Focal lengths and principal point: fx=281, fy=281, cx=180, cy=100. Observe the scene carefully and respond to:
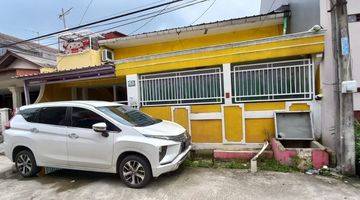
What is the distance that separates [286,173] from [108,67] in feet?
19.8

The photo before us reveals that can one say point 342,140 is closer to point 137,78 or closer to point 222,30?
point 137,78

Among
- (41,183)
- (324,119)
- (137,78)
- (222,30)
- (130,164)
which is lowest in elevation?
(41,183)

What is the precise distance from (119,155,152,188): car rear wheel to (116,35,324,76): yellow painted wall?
3467 mm

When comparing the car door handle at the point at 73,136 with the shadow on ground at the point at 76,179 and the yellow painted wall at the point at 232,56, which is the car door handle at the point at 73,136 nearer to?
the shadow on ground at the point at 76,179

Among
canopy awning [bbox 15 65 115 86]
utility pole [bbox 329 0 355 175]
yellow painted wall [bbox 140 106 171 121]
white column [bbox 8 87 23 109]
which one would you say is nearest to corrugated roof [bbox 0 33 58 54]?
white column [bbox 8 87 23 109]

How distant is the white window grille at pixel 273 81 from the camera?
276 inches

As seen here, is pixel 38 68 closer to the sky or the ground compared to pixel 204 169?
closer to the sky

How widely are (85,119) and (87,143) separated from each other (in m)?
Result: 0.53

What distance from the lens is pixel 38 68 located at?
1502cm

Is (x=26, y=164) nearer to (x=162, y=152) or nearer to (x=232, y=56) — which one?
(x=162, y=152)

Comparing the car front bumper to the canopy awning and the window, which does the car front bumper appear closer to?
the window

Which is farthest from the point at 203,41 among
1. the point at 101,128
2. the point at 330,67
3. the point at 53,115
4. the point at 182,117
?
the point at 101,128

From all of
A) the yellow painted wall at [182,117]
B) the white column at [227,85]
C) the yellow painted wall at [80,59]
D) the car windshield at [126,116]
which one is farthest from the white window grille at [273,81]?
the yellow painted wall at [80,59]

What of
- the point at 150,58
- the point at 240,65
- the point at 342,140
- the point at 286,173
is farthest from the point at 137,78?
the point at 342,140
